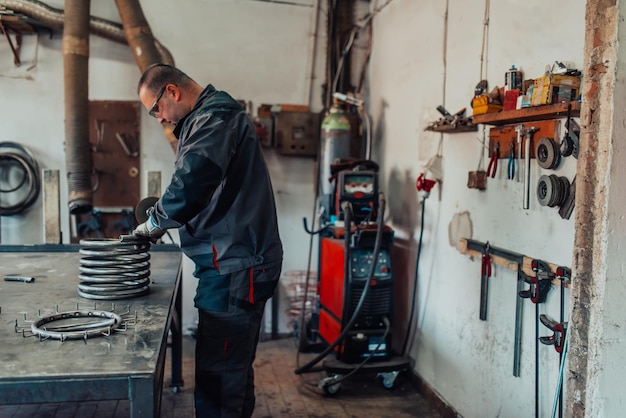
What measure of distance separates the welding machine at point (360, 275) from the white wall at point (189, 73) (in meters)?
0.97

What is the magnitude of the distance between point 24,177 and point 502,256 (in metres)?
3.00

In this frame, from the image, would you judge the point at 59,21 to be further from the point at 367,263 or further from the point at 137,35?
the point at 367,263

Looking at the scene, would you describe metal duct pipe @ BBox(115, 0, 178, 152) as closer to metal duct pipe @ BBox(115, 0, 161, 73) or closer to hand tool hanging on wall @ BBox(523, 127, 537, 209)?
metal duct pipe @ BBox(115, 0, 161, 73)

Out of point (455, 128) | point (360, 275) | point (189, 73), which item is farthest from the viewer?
point (189, 73)

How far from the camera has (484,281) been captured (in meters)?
2.32

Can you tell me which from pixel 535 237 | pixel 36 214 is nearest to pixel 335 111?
pixel 535 237

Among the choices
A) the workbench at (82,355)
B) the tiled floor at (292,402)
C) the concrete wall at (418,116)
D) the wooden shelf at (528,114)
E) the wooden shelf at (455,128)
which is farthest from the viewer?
the tiled floor at (292,402)

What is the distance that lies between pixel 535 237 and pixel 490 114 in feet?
1.58

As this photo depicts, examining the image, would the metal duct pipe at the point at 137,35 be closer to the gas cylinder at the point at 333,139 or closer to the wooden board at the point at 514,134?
the gas cylinder at the point at 333,139

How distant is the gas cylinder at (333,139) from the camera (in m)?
3.53

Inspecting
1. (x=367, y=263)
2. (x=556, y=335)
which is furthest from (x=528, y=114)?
(x=367, y=263)

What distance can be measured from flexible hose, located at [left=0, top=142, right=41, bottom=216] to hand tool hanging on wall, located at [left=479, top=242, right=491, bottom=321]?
9.31 feet

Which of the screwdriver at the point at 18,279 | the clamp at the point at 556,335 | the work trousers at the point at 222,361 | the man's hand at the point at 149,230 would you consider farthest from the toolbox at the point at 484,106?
the screwdriver at the point at 18,279

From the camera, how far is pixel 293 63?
3943 mm
